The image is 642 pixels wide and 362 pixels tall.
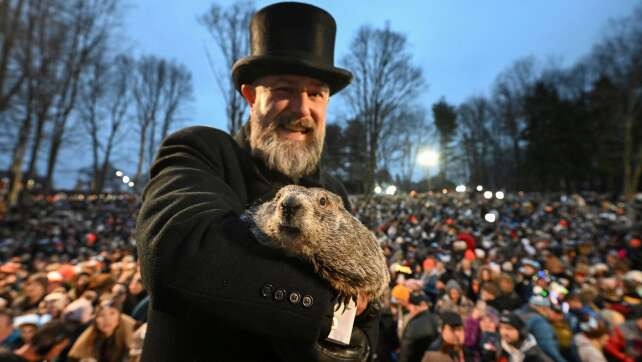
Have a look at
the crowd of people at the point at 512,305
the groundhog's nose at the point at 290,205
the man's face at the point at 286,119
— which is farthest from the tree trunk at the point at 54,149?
the groundhog's nose at the point at 290,205

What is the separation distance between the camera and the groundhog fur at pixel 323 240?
1.40 meters

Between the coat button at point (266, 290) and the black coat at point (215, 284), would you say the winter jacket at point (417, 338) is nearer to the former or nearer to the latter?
the black coat at point (215, 284)

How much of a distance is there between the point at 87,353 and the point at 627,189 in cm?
4272

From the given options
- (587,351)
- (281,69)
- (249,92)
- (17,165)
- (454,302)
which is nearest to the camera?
(281,69)

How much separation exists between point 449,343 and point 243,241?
5225mm

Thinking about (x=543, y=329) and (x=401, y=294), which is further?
(x=401, y=294)

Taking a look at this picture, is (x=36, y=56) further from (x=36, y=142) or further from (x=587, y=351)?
(x=587, y=351)

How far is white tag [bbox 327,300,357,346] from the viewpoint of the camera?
1.37m

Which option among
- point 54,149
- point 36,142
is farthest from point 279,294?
point 54,149

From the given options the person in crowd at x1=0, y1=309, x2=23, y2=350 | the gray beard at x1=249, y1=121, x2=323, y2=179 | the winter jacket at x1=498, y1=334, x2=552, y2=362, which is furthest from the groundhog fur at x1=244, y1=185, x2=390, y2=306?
the person in crowd at x1=0, y1=309, x2=23, y2=350

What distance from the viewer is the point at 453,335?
545 cm

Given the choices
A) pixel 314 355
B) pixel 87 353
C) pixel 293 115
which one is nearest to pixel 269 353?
pixel 314 355

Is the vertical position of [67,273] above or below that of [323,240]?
below

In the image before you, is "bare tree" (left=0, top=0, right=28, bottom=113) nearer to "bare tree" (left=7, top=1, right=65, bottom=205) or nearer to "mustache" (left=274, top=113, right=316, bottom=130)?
"bare tree" (left=7, top=1, right=65, bottom=205)
